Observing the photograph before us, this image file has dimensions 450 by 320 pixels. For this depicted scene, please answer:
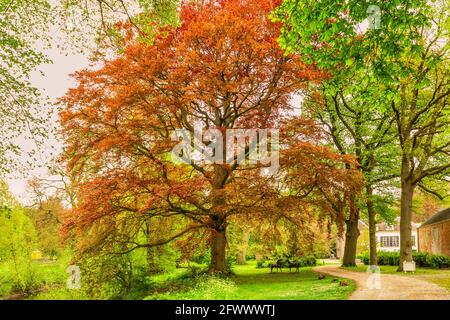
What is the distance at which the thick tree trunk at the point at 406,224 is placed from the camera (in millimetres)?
19594

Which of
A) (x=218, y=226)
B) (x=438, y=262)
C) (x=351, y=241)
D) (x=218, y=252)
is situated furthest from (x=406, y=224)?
(x=218, y=226)

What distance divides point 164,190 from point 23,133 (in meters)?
5.17

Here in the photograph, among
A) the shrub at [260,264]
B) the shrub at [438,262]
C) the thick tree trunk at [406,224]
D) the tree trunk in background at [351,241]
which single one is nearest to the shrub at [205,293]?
the thick tree trunk at [406,224]

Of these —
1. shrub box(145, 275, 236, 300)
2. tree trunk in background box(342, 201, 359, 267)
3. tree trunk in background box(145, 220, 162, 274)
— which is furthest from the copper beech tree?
tree trunk in background box(342, 201, 359, 267)

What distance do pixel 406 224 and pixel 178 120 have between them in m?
13.8

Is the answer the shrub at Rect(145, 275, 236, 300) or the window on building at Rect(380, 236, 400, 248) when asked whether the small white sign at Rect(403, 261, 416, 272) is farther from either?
the window on building at Rect(380, 236, 400, 248)

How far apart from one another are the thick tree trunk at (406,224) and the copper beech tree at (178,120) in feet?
22.3

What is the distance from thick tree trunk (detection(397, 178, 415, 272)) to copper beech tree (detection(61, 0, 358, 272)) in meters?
6.80

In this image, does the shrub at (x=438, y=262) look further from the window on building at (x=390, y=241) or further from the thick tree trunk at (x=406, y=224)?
the window on building at (x=390, y=241)

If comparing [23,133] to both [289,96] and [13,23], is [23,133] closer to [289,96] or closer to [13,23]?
[13,23]

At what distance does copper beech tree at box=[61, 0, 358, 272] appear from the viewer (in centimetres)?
1401

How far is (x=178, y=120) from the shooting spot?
16.2 m

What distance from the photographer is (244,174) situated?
16547 mm

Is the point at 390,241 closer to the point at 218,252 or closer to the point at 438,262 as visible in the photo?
the point at 438,262
